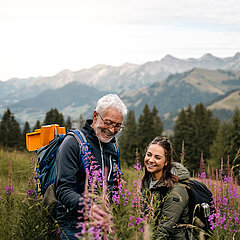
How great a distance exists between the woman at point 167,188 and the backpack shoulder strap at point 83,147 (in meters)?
0.78

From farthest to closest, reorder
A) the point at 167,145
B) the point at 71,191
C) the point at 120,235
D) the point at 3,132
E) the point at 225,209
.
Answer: the point at 3,132, the point at 225,209, the point at 167,145, the point at 71,191, the point at 120,235

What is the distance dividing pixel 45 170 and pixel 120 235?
1.69 m

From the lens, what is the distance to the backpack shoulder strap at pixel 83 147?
3.49 metres

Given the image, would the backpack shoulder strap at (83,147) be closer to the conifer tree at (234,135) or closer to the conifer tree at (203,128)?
the conifer tree at (234,135)

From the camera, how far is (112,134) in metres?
3.86

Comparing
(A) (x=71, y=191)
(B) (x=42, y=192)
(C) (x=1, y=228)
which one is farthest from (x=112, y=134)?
(C) (x=1, y=228)

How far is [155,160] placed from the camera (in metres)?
4.41

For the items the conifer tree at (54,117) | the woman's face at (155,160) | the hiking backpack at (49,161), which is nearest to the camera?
the hiking backpack at (49,161)

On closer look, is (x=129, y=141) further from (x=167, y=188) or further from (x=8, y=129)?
(x=167, y=188)

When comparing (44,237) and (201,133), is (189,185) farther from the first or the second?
(201,133)

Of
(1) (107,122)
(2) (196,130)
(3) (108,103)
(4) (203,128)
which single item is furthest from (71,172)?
(4) (203,128)

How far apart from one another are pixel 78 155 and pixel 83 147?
183 mm

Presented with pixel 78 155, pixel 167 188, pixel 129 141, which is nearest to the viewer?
pixel 78 155

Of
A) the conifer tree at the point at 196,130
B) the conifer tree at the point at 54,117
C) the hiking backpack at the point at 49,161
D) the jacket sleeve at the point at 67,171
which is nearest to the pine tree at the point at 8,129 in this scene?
the conifer tree at the point at 54,117
